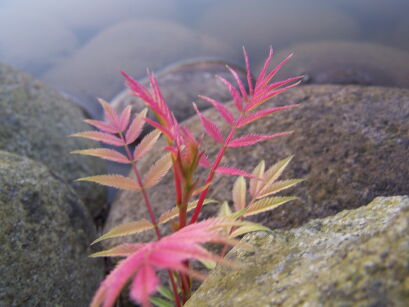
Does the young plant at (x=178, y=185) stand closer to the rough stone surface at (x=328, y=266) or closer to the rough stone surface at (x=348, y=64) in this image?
the rough stone surface at (x=328, y=266)

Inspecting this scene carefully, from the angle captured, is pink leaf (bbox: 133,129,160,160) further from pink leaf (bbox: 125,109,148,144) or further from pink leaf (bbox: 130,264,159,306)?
pink leaf (bbox: 130,264,159,306)

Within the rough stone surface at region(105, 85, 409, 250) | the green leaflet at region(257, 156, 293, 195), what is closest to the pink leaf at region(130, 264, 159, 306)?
the green leaflet at region(257, 156, 293, 195)

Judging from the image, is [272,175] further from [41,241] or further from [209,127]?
[41,241]

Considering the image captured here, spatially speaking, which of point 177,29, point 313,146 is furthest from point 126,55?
point 313,146

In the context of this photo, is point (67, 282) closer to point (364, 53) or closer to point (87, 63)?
point (87, 63)

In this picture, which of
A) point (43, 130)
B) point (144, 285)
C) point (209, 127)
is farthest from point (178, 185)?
point (43, 130)

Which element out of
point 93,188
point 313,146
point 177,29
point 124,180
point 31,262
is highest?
point 177,29
